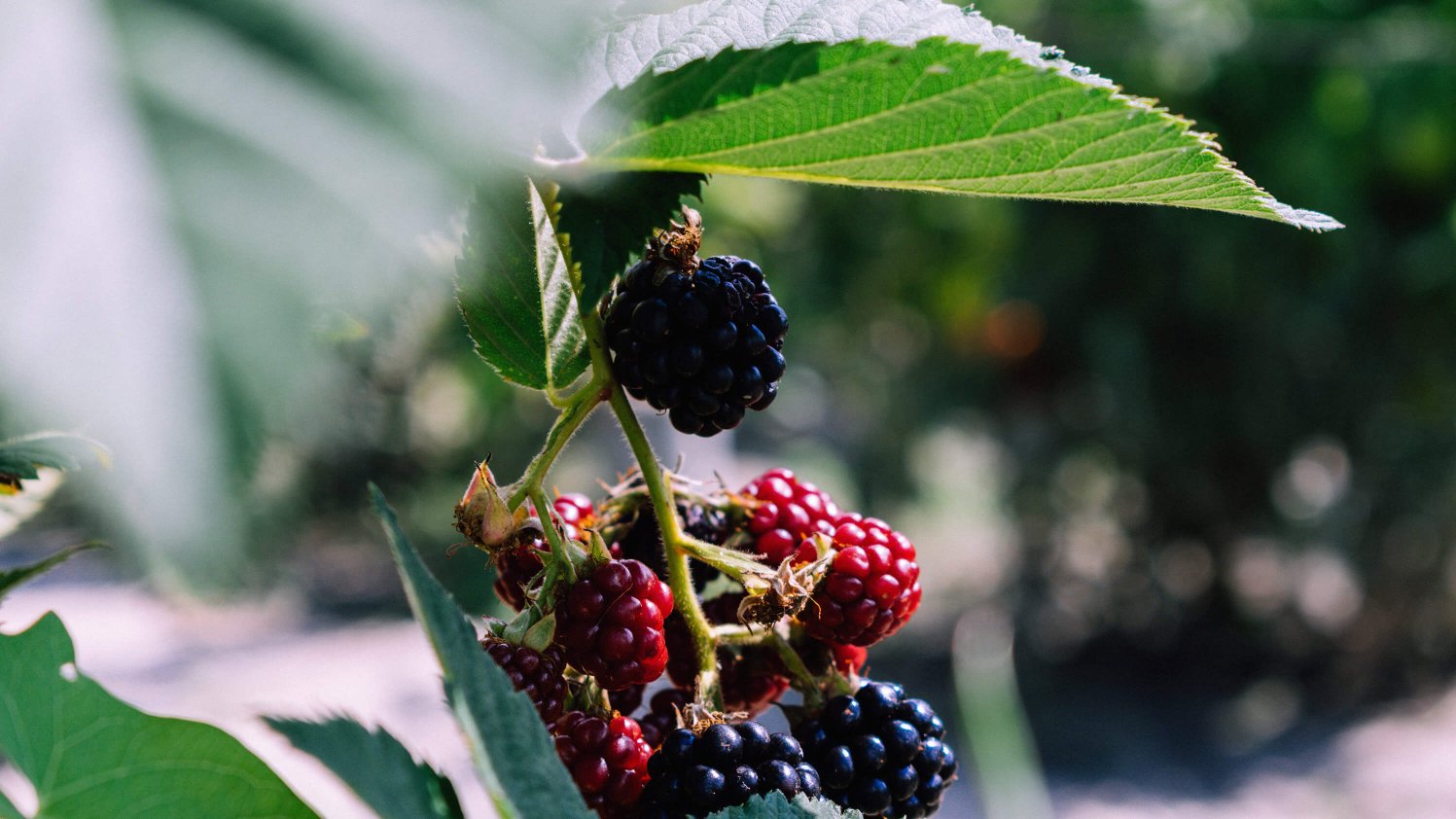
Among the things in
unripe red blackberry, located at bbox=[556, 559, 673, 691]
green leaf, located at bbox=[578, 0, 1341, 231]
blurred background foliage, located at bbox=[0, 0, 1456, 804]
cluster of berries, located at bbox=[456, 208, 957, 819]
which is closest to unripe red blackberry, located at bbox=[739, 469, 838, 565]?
cluster of berries, located at bbox=[456, 208, 957, 819]

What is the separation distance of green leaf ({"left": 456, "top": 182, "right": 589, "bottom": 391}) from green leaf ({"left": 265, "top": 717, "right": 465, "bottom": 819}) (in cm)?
16

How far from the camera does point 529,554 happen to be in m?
0.49

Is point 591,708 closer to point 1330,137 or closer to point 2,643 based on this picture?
point 2,643

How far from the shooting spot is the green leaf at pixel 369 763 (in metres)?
0.30

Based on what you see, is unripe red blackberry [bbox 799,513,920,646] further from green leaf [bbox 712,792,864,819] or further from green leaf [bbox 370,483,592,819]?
green leaf [bbox 370,483,592,819]

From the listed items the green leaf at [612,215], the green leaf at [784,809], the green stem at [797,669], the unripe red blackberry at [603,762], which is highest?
the green leaf at [612,215]

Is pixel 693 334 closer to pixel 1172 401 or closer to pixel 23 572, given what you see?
pixel 23 572

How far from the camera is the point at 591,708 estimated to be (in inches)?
18.4

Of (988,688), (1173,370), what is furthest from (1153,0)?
(988,688)

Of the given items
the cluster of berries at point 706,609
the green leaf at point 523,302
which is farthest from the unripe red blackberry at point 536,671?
the green leaf at point 523,302

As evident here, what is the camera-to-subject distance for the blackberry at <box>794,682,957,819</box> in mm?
497

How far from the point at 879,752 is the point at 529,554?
0.17 meters

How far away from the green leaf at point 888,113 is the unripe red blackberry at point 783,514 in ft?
0.69

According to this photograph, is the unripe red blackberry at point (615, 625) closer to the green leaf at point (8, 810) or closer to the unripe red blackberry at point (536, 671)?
the unripe red blackberry at point (536, 671)
